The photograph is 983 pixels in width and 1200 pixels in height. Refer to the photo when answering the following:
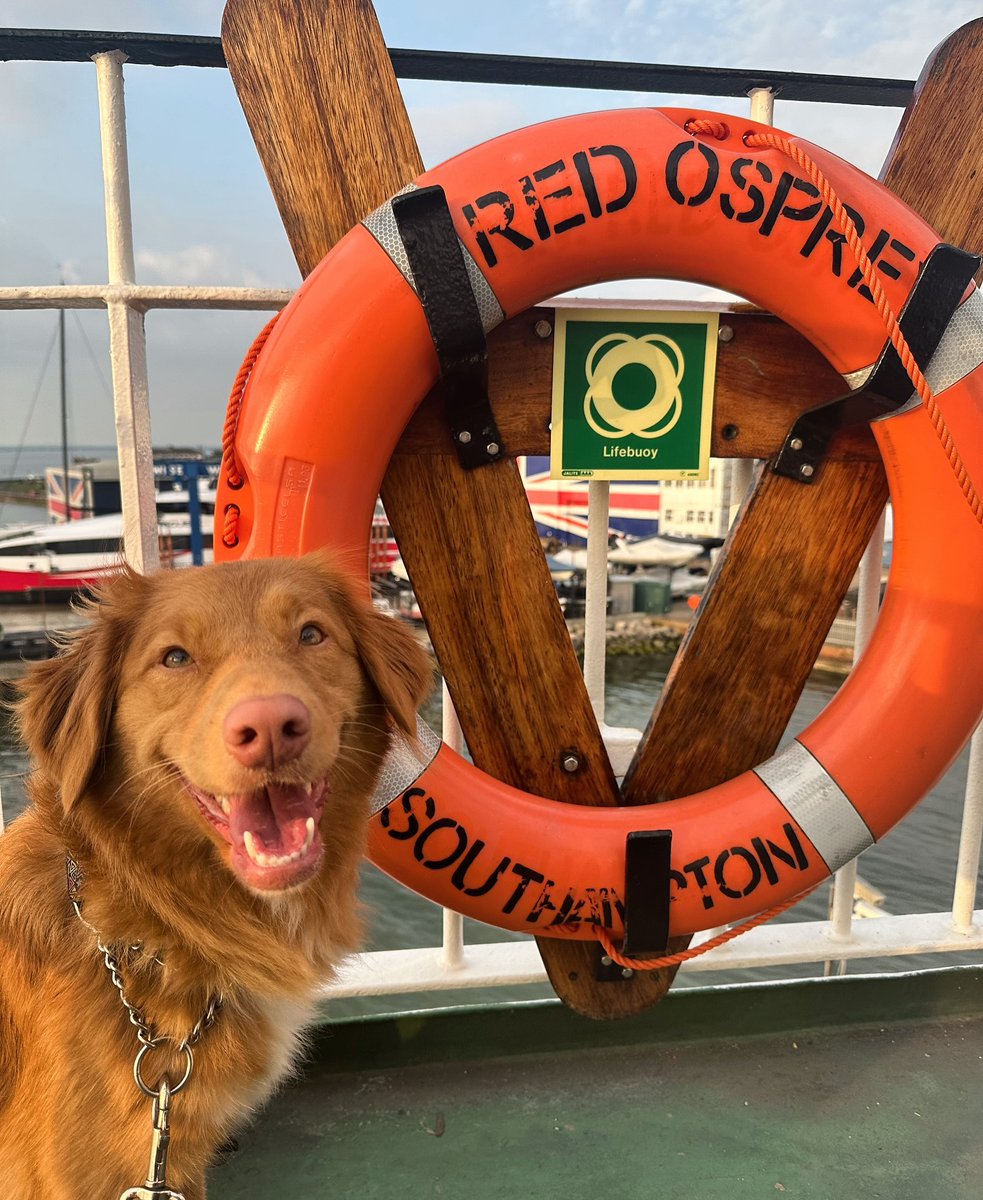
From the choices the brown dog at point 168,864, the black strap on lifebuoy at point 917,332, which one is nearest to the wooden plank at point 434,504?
the brown dog at point 168,864

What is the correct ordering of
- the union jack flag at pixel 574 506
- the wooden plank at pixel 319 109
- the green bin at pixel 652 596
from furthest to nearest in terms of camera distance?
the green bin at pixel 652 596 → the union jack flag at pixel 574 506 → the wooden plank at pixel 319 109

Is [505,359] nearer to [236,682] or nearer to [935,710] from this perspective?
[236,682]

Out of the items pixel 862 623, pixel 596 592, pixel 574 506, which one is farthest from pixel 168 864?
pixel 574 506

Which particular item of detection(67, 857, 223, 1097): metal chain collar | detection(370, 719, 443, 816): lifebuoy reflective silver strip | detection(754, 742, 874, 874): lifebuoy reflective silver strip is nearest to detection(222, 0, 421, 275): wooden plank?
detection(370, 719, 443, 816): lifebuoy reflective silver strip

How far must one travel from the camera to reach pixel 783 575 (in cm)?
157

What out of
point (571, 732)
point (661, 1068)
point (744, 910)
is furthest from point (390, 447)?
point (661, 1068)

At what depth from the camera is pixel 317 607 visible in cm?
119

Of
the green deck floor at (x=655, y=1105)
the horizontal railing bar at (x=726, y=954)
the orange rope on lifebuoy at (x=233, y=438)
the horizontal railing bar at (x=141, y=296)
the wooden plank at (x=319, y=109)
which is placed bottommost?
the green deck floor at (x=655, y=1105)

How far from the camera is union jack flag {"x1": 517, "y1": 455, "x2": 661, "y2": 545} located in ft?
72.3

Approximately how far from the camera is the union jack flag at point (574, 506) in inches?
868

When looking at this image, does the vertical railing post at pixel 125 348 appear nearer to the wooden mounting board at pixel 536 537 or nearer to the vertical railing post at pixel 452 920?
the wooden mounting board at pixel 536 537

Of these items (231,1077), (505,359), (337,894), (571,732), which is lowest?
(231,1077)

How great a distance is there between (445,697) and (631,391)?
0.70 metres

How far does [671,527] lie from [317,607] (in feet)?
93.2
